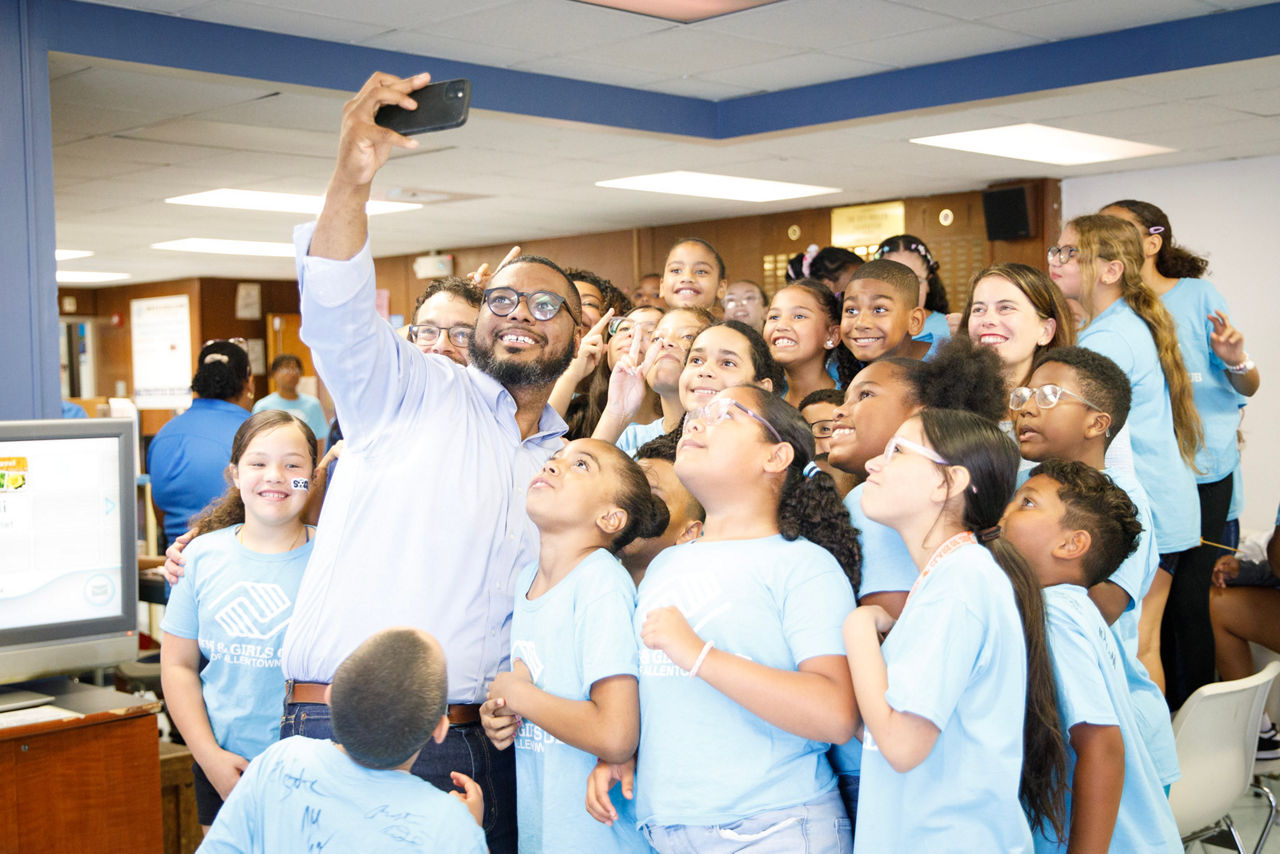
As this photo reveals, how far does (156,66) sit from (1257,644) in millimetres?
4733

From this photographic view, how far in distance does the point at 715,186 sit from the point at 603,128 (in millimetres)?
2438

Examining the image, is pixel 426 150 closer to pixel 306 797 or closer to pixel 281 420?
pixel 281 420

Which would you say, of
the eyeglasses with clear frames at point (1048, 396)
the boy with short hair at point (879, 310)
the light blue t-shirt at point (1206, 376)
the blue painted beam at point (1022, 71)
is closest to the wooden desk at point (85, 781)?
the boy with short hair at point (879, 310)

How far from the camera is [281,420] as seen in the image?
2.85 metres

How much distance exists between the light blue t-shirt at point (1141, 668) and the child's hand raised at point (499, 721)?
118 cm

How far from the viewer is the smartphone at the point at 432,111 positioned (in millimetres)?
1769

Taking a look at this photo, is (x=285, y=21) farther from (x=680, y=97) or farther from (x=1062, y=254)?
(x=1062, y=254)

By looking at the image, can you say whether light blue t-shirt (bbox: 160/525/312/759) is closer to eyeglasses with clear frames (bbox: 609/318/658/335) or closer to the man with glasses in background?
the man with glasses in background

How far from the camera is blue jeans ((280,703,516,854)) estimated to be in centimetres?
205

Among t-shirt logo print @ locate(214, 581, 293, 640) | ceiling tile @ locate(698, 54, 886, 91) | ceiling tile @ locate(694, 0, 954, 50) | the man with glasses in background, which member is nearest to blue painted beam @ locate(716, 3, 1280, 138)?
ceiling tile @ locate(698, 54, 886, 91)

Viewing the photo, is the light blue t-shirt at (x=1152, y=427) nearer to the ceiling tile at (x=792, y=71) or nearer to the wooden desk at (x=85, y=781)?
the ceiling tile at (x=792, y=71)

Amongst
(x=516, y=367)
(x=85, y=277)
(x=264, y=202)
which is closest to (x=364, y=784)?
(x=516, y=367)

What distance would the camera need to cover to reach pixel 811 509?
6.64 feet

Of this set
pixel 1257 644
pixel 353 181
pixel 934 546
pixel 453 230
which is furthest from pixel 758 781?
pixel 453 230
